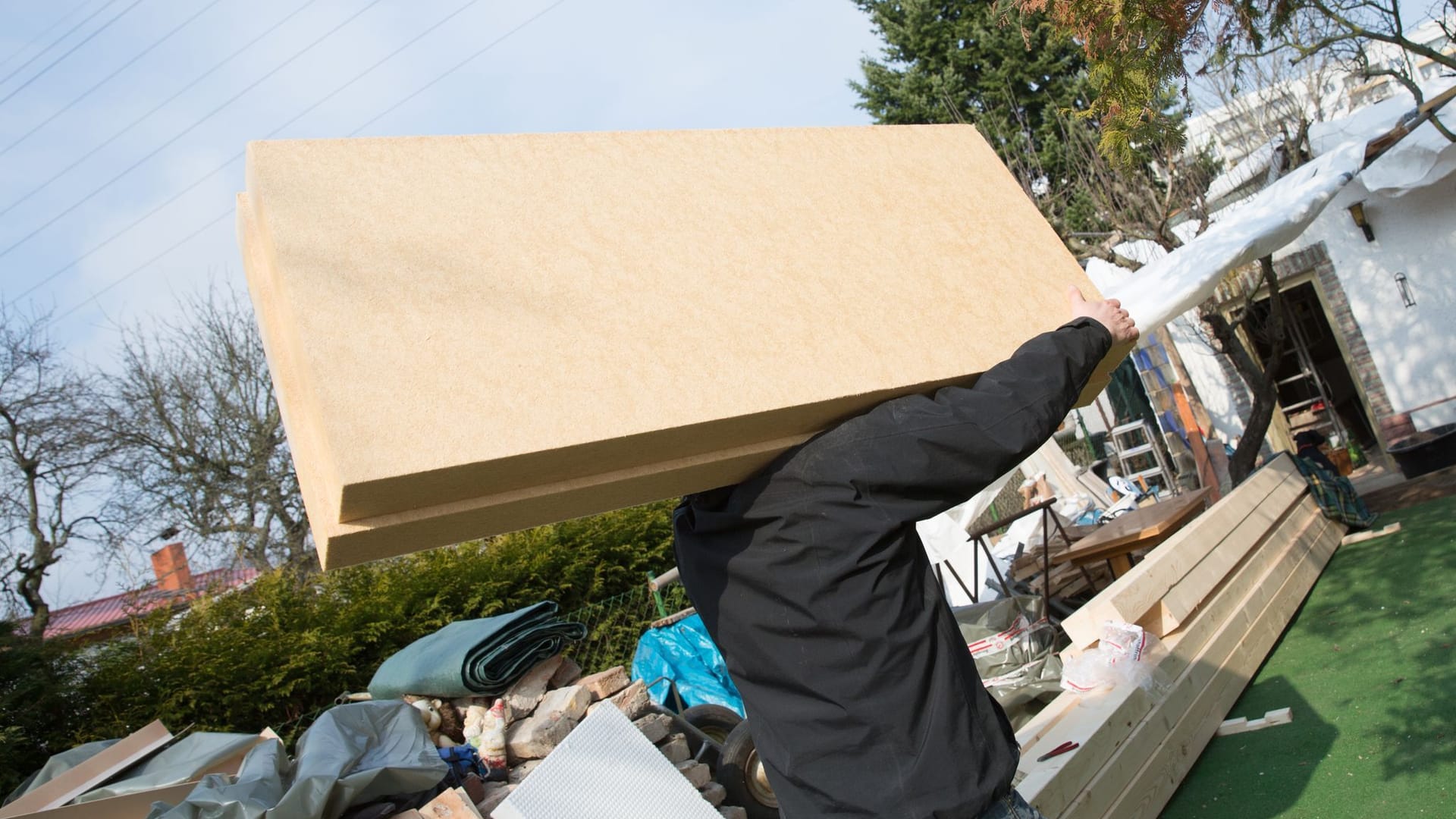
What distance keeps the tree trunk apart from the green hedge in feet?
17.4

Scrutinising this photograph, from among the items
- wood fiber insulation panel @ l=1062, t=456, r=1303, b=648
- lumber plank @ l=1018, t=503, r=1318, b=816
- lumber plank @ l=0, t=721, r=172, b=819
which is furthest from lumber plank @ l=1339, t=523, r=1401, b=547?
lumber plank @ l=0, t=721, r=172, b=819

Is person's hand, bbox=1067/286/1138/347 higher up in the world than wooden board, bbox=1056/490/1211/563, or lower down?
higher up

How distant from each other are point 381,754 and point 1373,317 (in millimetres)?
11214

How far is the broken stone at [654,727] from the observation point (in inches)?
183

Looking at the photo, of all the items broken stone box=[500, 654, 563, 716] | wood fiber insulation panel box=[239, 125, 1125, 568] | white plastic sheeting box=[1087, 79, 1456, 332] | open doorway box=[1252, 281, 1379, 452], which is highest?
wood fiber insulation panel box=[239, 125, 1125, 568]

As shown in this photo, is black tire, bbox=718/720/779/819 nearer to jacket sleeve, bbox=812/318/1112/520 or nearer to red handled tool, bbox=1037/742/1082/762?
red handled tool, bbox=1037/742/1082/762

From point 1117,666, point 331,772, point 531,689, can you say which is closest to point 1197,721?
point 1117,666

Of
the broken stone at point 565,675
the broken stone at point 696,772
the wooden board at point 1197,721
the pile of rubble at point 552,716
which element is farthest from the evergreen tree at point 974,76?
the broken stone at point 696,772

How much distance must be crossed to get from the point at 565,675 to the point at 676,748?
2.61ft

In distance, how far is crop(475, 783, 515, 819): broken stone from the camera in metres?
3.83

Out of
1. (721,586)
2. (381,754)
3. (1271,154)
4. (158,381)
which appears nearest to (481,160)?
(721,586)

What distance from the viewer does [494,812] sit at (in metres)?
3.27

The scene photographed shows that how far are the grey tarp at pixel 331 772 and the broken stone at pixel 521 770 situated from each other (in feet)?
1.62

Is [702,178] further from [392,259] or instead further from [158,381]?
[158,381]
